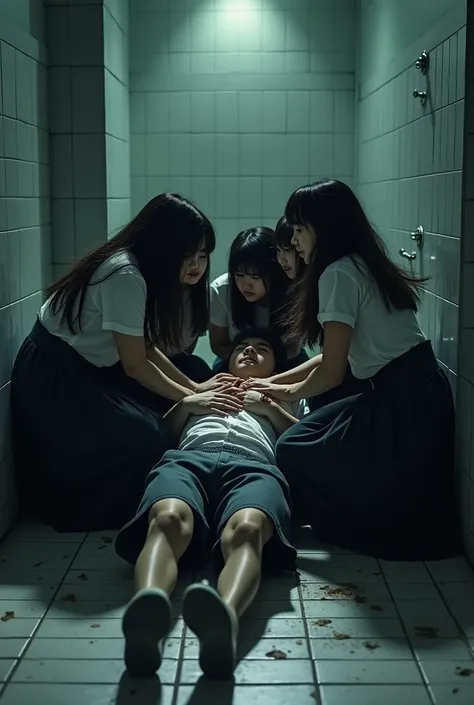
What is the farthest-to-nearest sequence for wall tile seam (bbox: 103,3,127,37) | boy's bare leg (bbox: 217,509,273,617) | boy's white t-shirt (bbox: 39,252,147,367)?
wall tile seam (bbox: 103,3,127,37) < boy's white t-shirt (bbox: 39,252,147,367) < boy's bare leg (bbox: 217,509,273,617)

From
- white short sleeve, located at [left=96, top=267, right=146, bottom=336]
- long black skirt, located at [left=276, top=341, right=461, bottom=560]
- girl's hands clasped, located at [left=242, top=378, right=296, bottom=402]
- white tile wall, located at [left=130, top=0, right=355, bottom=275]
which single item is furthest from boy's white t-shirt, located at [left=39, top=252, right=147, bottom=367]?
white tile wall, located at [left=130, top=0, right=355, bottom=275]

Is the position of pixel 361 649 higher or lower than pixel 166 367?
lower

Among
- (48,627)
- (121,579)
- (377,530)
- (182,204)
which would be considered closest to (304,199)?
(182,204)

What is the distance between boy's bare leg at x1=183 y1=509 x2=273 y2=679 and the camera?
74.2 inches

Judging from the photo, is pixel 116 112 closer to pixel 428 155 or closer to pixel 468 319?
pixel 428 155

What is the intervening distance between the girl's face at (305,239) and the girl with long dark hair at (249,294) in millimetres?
546

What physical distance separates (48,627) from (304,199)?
1344 mm

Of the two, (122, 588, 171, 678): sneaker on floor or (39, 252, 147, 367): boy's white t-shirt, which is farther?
(39, 252, 147, 367): boy's white t-shirt

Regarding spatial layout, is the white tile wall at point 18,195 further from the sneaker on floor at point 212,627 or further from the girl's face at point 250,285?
the sneaker on floor at point 212,627

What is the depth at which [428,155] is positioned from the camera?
3078 millimetres

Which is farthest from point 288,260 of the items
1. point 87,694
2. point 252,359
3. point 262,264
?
point 87,694

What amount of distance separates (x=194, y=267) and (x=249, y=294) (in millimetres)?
567

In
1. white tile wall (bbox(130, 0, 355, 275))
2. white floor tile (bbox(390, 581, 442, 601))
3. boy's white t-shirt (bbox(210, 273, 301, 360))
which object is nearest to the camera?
white floor tile (bbox(390, 581, 442, 601))

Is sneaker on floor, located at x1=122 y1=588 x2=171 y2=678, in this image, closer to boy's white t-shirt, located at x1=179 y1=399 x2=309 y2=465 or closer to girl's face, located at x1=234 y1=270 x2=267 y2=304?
boy's white t-shirt, located at x1=179 y1=399 x2=309 y2=465
